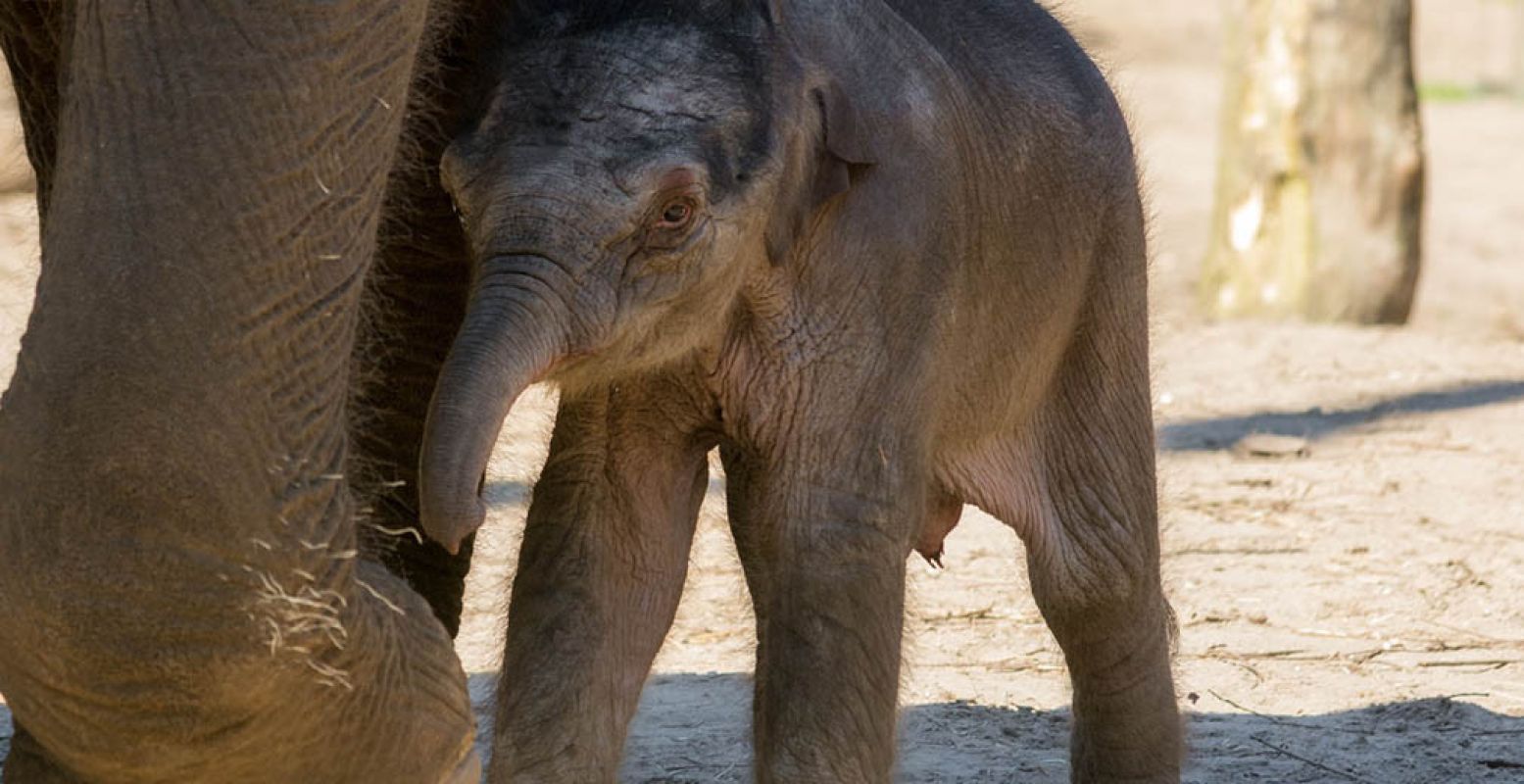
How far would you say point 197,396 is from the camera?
8.05 ft

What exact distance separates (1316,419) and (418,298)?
450cm

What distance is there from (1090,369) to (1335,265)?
19.4 ft

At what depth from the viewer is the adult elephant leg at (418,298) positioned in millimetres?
3365

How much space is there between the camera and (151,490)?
7.95 feet

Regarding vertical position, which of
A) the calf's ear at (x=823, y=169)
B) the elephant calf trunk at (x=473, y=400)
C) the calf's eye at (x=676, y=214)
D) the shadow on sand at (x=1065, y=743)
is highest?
the calf's ear at (x=823, y=169)

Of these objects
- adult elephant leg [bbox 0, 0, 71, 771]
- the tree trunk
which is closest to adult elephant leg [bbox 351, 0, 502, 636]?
adult elephant leg [bbox 0, 0, 71, 771]

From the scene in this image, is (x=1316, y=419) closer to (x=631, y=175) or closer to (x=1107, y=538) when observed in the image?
(x=1107, y=538)

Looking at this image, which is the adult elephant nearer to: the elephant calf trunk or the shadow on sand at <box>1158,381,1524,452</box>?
the elephant calf trunk

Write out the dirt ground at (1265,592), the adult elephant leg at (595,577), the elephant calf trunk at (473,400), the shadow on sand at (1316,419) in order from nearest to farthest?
the elephant calf trunk at (473,400)
the adult elephant leg at (595,577)
the dirt ground at (1265,592)
the shadow on sand at (1316,419)

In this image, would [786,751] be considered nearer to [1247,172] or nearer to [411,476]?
[411,476]

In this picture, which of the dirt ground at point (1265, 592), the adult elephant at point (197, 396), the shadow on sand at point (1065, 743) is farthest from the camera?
the dirt ground at point (1265, 592)

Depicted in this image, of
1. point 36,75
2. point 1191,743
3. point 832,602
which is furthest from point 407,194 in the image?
point 1191,743

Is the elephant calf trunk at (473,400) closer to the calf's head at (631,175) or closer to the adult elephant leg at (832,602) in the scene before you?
the calf's head at (631,175)

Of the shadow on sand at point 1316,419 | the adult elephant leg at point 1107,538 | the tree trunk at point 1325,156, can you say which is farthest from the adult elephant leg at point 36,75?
the tree trunk at point 1325,156
